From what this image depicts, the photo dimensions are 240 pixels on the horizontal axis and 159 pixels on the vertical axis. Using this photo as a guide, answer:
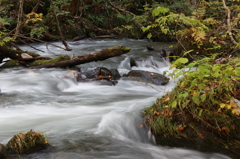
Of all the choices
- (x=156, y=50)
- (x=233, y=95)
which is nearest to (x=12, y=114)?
(x=233, y=95)

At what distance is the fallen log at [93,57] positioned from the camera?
7.03 metres

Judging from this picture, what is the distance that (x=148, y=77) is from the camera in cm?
775

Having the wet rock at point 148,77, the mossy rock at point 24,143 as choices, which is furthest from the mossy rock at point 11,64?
the mossy rock at point 24,143

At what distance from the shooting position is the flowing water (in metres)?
3.31

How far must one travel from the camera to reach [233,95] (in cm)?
345

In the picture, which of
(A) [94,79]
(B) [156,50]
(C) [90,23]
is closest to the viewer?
(A) [94,79]

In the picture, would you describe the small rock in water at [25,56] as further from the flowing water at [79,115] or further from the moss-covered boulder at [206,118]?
the moss-covered boulder at [206,118]

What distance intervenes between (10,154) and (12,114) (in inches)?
87.6

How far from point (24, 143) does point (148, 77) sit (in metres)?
5.30

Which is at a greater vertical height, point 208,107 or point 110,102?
point 208,107

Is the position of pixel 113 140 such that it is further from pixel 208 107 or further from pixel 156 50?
pixel 156 50

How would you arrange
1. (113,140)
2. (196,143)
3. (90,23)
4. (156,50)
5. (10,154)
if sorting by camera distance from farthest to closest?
(90,23)
(156,50)
(113,140)
(196,143)
(10,154)

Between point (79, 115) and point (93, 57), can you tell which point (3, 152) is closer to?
point (79, 115)

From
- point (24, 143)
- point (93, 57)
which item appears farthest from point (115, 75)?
point (24, 143)
